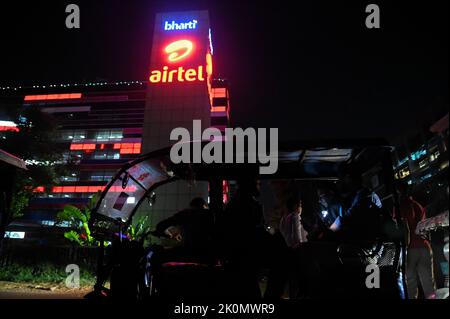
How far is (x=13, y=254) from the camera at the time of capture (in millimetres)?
13562

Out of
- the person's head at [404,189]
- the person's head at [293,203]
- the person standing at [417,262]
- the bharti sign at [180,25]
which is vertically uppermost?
the bharti sign at [180,25]

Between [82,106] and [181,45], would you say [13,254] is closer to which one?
[181,45]

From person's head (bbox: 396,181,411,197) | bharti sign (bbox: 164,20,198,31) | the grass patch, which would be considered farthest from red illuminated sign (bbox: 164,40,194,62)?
person's head (bbox: 396,181,411,197)

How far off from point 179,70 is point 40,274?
26047mm

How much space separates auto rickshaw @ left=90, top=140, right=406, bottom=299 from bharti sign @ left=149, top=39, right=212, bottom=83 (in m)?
28.8

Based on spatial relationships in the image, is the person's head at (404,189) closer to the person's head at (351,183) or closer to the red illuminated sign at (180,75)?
the person's head at (351,183)

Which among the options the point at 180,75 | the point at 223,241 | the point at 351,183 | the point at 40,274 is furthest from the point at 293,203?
the point at 180,75

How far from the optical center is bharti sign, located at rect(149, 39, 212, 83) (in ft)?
109

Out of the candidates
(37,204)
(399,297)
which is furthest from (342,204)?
(37,204)

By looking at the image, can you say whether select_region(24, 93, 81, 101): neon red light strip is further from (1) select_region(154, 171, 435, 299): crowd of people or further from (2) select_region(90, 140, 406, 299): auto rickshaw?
(1) select_region(154, 171, 435, 299): crowd of people

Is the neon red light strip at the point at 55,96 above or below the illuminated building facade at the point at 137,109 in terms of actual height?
above

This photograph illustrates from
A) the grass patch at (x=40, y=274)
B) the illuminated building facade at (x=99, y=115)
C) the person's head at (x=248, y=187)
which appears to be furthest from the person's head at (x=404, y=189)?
the illuminated building facade at (x=99, y=115)

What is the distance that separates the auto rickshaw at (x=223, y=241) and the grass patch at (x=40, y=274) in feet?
27.2

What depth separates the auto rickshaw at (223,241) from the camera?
408 cm
